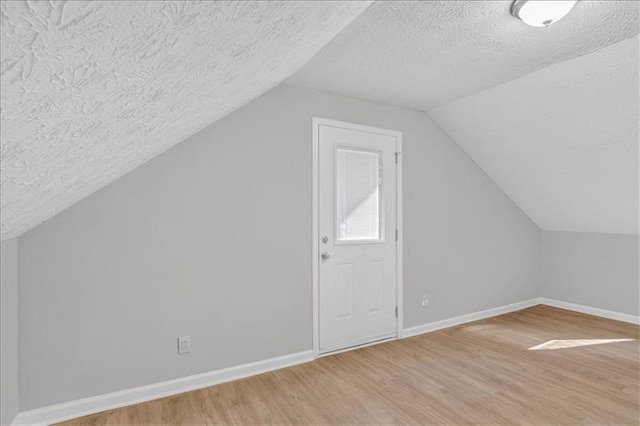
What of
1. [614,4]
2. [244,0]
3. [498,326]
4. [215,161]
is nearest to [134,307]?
[215,161]

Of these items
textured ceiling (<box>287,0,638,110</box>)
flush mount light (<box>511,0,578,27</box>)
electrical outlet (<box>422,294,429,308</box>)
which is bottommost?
electrical outlet (<box>422,294,429,308</box>)

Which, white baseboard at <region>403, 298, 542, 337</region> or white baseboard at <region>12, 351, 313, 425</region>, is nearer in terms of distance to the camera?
white baseboard at <region>12, 351, 313, 425</region>

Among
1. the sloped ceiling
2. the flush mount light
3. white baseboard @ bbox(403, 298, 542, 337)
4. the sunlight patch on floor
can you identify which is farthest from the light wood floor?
the flush mount light

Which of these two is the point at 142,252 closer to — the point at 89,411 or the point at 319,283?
the point at 89,411

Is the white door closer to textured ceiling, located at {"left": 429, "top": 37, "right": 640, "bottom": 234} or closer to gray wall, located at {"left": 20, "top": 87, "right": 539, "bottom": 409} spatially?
gray wall, located at {"left": 20, "top": 87, "right": 539, "bottom": 409}

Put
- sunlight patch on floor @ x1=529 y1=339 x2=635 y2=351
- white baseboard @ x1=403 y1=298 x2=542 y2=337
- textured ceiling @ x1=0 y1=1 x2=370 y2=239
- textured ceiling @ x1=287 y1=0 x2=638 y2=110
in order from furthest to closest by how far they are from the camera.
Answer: white baseboard @ x1=403 y1=298 x2=542 y2=337 → sunlight patch on floor @ x1=529 y1=339 x2=635 y2=351 → textured ceiling @ x1=287 y1=0 x2=638 y2=110 → textured ceiling @ x1=0 y1=1 x2=370 y2=239

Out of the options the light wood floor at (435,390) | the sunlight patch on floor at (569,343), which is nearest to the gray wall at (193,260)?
the light wood floor at (435,390)

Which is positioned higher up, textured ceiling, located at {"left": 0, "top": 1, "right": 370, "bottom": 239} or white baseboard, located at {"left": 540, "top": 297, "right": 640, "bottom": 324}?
textured ceiling, located at {"left": 0, "top": 1, "right": 370, "bottom": 239}

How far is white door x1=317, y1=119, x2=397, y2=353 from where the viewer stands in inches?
124

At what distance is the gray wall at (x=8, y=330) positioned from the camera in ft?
6.03

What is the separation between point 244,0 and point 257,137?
2174mm

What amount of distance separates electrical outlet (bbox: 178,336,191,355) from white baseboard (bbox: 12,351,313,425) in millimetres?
185

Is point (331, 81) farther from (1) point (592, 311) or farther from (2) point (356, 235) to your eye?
(1) point (592, 311)

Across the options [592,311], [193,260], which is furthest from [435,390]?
[592,311]
